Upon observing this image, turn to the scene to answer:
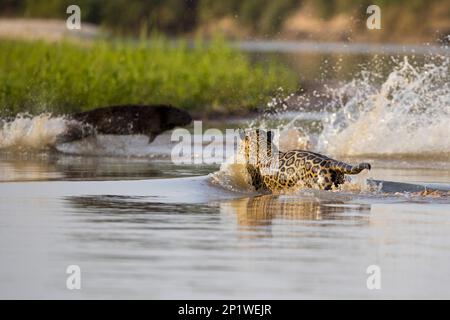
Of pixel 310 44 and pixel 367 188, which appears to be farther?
pixel 310 44

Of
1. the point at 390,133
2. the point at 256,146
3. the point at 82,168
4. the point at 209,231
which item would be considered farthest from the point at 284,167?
the point at 390,133

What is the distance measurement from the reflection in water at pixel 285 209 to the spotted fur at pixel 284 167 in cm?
38

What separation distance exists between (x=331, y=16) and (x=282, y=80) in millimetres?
24019

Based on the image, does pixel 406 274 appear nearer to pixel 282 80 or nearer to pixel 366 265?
pixel 366 265

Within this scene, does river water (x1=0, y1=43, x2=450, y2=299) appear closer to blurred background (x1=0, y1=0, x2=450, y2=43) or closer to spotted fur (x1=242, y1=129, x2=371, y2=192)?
spotted fur (x1=242, y1=129, x2=371, y2=192)

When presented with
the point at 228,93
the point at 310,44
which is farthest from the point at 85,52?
the point at 310,44

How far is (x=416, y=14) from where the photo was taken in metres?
53.6

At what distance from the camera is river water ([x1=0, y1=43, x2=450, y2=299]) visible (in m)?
8.50

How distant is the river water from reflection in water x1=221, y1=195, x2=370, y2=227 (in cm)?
1

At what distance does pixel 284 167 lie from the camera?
13.7m

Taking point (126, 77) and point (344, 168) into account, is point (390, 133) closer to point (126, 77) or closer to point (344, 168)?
point (344, 168)

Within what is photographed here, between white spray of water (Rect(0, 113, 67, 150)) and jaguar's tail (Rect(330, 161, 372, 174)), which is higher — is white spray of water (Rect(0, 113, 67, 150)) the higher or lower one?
the higher one

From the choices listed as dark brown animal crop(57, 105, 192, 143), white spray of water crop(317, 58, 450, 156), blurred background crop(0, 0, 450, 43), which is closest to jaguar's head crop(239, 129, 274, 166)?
white spray of water crop(317, 58, 450, 156)

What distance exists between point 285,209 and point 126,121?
30.5 ft
